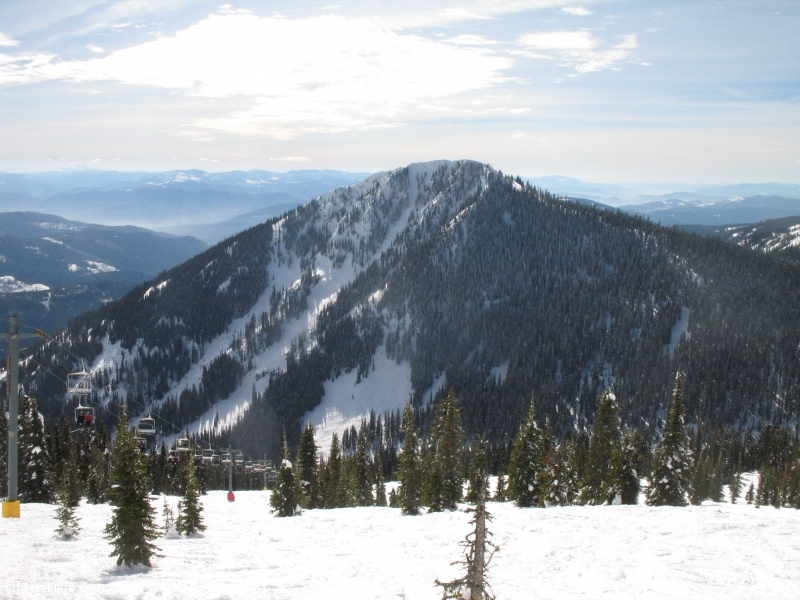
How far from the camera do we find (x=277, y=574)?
90.2 ft

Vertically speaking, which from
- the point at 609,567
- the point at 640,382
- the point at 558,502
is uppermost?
the point at 609,567

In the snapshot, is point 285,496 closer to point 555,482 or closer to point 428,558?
point 428,558

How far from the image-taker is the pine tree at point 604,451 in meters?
54.1

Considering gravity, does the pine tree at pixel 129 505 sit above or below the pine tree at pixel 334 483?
above

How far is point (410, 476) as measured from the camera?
53938 millimetres

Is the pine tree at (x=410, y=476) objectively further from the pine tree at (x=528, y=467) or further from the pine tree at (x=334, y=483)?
the pine tree at (x=334, y=483)

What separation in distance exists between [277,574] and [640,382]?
180301mm

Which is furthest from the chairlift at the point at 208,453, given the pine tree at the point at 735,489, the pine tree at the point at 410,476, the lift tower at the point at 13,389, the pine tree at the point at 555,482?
the pine tree at the point at 735,489

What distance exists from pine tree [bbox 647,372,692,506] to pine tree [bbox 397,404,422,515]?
65.9 feet

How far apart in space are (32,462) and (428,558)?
134 ft

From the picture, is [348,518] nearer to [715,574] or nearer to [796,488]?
[715,574]

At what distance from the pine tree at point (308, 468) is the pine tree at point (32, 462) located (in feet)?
82.1

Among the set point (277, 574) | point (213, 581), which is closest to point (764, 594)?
point (277, 574)

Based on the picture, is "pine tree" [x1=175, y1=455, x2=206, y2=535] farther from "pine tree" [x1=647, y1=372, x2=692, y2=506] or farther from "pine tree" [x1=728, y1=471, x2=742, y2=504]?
"pine tree" [x1=728, y1=471, x2=742, y2=504]
